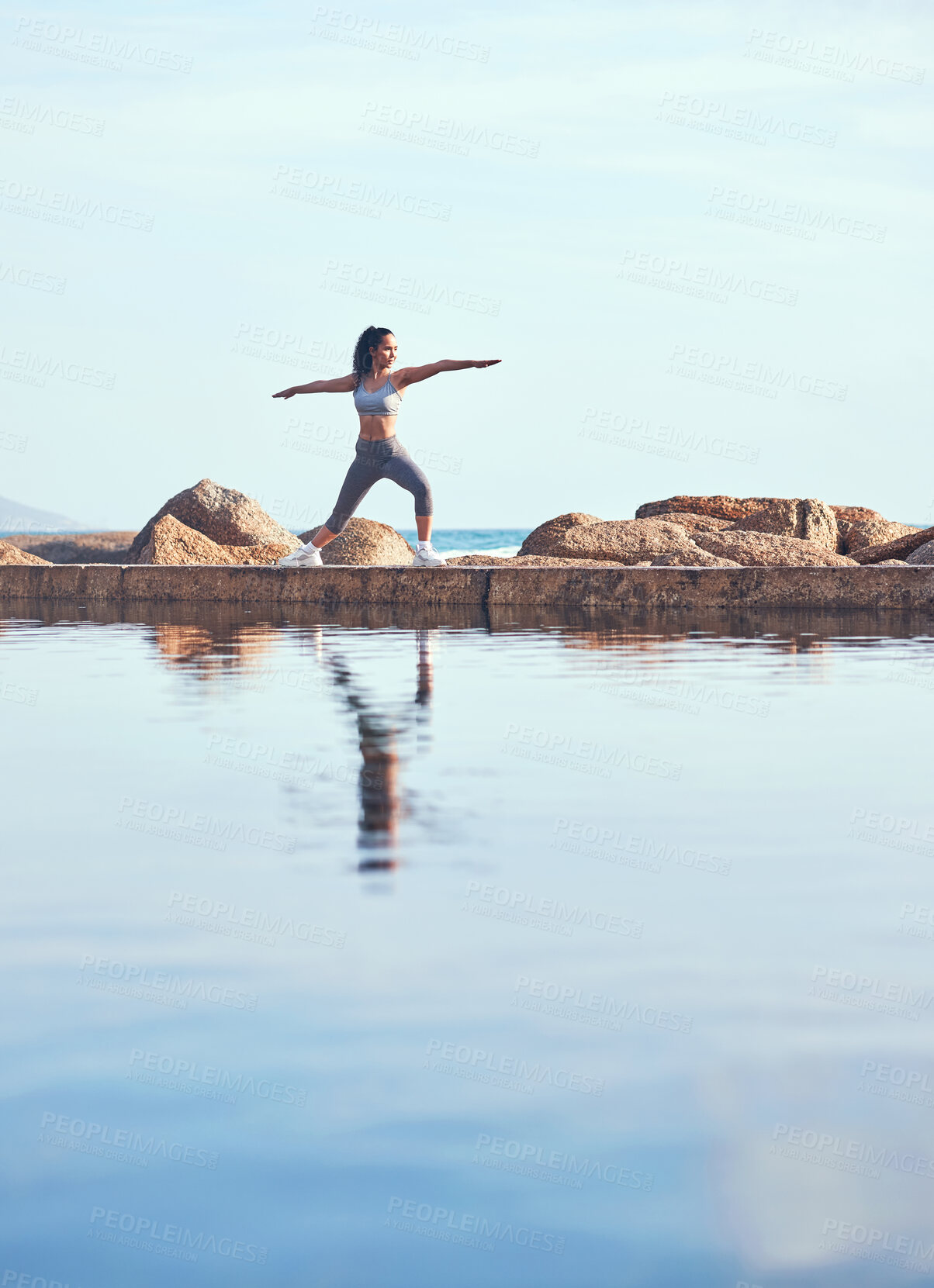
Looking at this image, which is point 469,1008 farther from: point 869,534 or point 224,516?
point 869,534

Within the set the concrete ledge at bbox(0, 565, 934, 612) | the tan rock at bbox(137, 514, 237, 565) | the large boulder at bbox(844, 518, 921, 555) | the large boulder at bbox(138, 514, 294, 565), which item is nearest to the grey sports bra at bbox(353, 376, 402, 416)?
the concrete ledge at bbox(0, 565, 934, 612)

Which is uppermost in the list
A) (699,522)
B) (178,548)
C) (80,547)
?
(80,547)

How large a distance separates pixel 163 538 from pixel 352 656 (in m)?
7.83

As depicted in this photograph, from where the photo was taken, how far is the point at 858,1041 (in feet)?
7.14

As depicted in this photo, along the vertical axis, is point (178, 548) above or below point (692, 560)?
above

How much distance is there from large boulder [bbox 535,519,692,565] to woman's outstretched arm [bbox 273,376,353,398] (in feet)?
16.1

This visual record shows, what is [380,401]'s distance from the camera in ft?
35.2

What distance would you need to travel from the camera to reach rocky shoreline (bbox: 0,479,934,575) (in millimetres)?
14836

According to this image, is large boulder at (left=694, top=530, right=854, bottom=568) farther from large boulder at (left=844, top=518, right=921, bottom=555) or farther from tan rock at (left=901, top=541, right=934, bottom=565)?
large boulder at (left=844, top=518, right=921, bottom=555)

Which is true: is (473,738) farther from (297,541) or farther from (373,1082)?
(297,541)

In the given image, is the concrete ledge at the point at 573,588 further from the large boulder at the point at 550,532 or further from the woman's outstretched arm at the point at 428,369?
the large boulder at the point at 550,532

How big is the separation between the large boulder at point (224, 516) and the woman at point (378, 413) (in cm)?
682

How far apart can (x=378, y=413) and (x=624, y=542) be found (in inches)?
206

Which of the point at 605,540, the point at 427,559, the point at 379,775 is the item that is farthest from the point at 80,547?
the point at 379,775
